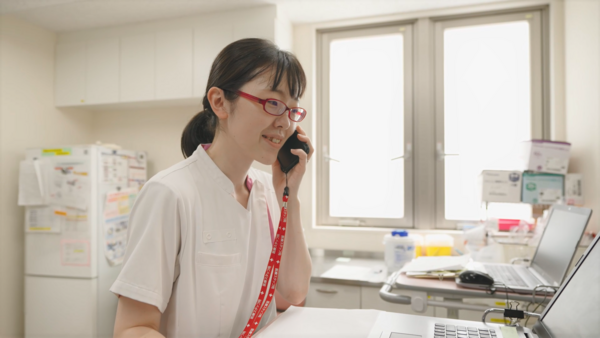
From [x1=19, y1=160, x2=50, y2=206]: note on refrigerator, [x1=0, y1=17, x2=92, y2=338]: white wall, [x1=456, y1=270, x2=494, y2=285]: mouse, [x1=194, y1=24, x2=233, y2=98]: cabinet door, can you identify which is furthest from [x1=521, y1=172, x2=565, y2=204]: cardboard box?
[x1=0, y1=17, x2=92, y2=338]: white wall

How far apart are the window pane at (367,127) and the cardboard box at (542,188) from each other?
85cm

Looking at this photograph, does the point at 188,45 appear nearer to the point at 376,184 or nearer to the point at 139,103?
the point at 139,103

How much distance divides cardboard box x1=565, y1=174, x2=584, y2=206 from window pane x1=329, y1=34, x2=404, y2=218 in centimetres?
104

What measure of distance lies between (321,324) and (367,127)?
234cm

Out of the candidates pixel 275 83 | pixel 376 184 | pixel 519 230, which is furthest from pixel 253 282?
pixel 376 184

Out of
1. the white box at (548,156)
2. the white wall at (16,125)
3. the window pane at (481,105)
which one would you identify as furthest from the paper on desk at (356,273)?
the white wall at (16,125)

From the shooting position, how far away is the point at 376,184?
9.84 ft

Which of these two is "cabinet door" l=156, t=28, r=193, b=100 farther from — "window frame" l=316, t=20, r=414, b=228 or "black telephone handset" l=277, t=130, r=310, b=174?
"black telephone handset" l=277, t=130, r=310, b=174

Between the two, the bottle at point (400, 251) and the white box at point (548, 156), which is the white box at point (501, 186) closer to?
the white box at point (548, 156)

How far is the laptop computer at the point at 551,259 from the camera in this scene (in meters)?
1.43

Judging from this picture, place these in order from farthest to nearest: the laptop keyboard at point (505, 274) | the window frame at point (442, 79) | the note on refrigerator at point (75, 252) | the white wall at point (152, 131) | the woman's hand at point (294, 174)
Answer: the white wall at point (152, 131)
the window frame at point (442, 79)
the note on refrigerator at point (75, 252)
the laptop keyboard at point (505, 274)
the woman's hand at point (294, 174)

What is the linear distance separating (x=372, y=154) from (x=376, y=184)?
0.23m

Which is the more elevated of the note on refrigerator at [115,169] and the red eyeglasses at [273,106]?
the red eyeglasses at [273,106]

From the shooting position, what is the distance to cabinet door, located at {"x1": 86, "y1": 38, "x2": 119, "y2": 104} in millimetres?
3043
